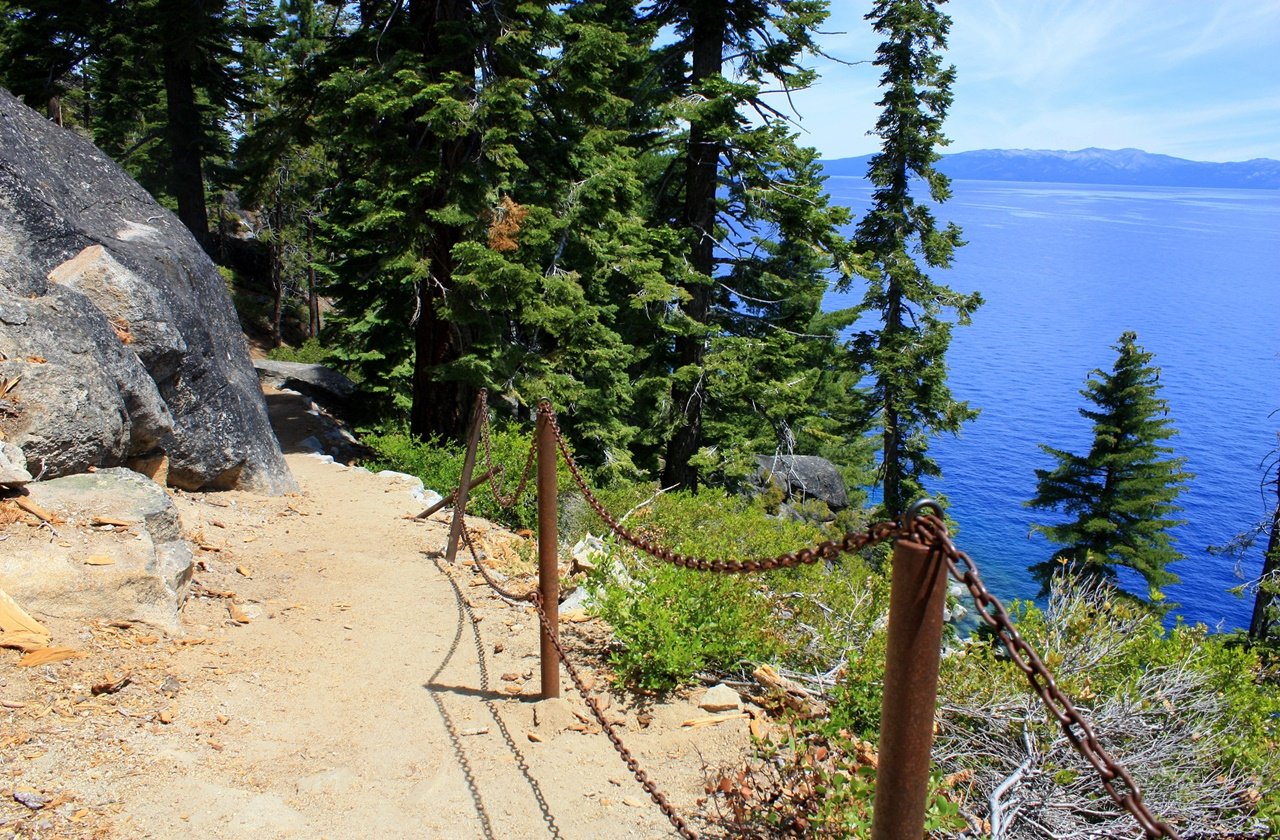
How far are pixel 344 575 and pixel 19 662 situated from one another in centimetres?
281

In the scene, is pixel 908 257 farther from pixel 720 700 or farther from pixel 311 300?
pixel 311 300

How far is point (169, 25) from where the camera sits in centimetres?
1317

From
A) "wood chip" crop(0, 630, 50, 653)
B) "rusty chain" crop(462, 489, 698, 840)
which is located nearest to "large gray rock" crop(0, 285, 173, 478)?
"wood chip" crop(0, 630, 50, 653)

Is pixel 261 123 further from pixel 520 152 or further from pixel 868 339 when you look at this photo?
pixel 868 339

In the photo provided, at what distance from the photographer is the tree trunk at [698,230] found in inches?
575

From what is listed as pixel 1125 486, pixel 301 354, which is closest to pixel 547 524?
pixel 1125 486

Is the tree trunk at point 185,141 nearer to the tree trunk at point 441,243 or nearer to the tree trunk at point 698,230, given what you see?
the tree trunk at point 441,243

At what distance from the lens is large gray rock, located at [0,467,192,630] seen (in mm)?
4859

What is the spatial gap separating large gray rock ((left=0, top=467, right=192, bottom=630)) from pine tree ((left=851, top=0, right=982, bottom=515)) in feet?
61.0

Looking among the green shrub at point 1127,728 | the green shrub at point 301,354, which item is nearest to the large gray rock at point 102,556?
the green shrub at point 1127,728

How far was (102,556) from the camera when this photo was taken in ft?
17.0

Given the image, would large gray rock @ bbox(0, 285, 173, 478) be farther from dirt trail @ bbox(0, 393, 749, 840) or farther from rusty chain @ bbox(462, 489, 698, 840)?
rusty chain @ bbox(462, 489, 698, 840)

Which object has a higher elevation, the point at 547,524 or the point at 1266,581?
the point at 547,524

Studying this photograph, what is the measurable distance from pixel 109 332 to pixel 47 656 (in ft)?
10.7
